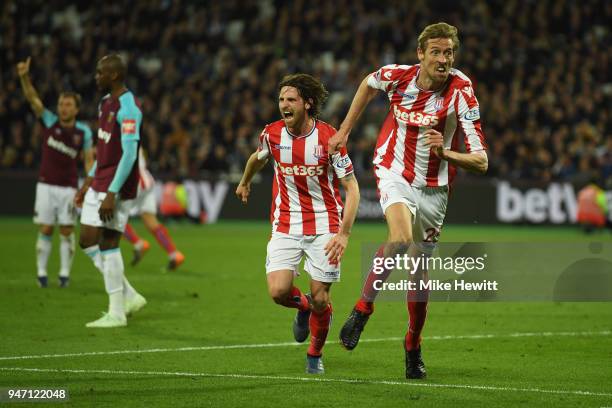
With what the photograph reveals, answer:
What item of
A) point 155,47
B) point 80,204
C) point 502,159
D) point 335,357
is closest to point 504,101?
point 502,159

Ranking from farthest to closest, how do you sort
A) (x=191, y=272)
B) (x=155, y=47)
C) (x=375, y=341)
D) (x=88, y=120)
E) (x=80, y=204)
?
1. (x=155, y=47)
2. (x=88, y=120)
3. (x=191, y=272)
4. (x=80, y=204)
5. (x=375, y=341)

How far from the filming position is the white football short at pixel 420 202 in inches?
291

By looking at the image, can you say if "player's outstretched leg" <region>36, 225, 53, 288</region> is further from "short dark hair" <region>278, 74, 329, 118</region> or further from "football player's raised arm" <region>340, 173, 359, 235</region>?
"football player's raised arm" <region>340, 173, 359, 235</region>

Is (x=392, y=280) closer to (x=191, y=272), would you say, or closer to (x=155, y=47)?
(x=191, y=272)

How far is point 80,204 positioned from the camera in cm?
1088

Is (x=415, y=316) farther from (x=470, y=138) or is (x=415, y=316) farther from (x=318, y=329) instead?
(x=470, y=138)

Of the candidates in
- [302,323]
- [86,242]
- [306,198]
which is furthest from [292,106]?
[86,242]

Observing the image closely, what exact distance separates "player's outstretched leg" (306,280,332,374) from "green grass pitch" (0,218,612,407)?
0.55 feet

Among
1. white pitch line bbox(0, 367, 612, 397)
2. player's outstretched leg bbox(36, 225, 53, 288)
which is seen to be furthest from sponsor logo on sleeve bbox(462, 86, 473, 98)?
player's outstretched leg bbox(36, 225, 53, 288)

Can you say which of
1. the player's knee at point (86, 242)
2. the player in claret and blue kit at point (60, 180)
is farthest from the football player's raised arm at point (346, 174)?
the player in claret and blue kit at point (60, 180)

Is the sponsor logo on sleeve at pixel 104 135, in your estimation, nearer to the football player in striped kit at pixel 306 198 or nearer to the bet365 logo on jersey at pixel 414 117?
the football player in striped kit at pixel 306 198

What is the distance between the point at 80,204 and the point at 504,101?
17.1m

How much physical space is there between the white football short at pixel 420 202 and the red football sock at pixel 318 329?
2.65 ft

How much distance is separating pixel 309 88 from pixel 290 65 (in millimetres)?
19681
